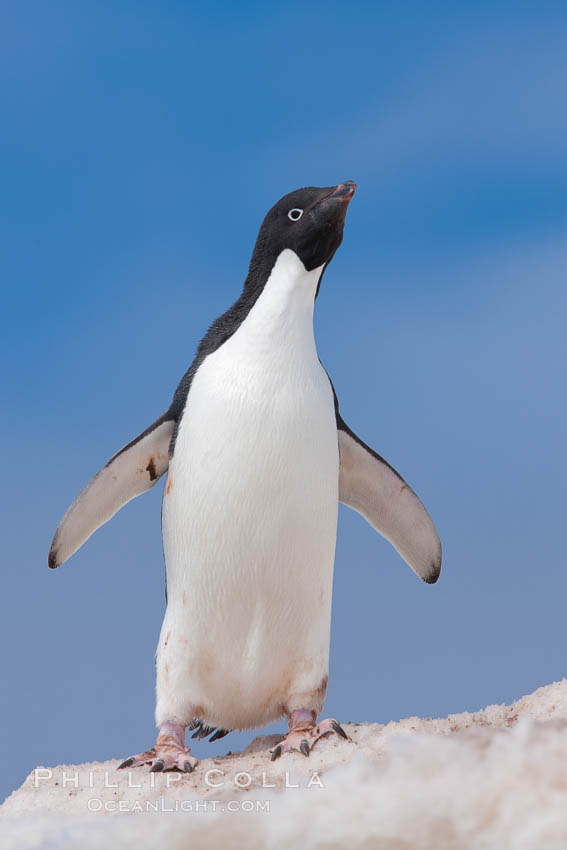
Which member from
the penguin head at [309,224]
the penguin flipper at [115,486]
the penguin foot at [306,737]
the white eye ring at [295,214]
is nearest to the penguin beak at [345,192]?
the penguin head at [309,224]

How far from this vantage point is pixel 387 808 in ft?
7.23

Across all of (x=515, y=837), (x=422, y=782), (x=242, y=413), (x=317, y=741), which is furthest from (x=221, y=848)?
(x=242, y=413)

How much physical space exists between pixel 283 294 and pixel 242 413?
55cm

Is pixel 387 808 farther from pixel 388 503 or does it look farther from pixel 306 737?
pixel 388 503

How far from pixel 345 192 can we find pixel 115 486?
1.65m

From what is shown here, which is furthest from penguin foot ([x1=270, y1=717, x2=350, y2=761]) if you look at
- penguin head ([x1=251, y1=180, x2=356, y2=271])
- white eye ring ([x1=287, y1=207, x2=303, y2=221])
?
white eye ring ([x1=287, y1=207, x2=303, y2=221])

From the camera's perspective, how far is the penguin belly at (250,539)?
3.61m

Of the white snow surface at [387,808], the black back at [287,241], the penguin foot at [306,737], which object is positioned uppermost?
the black back at [287,241]

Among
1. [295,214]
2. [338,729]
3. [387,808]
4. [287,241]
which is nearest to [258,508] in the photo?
[338,729]

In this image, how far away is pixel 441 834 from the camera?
6.95 ft

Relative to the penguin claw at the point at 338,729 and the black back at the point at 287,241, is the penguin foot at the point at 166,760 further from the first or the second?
the black back at the point at 287,241

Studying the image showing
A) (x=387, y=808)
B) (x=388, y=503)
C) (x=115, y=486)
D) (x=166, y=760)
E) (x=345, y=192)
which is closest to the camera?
(x=387, y=808)

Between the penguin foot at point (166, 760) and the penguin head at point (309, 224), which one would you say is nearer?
the penguin foot at point (166, 760)

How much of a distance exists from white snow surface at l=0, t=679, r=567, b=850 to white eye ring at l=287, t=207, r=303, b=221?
6.95ft
